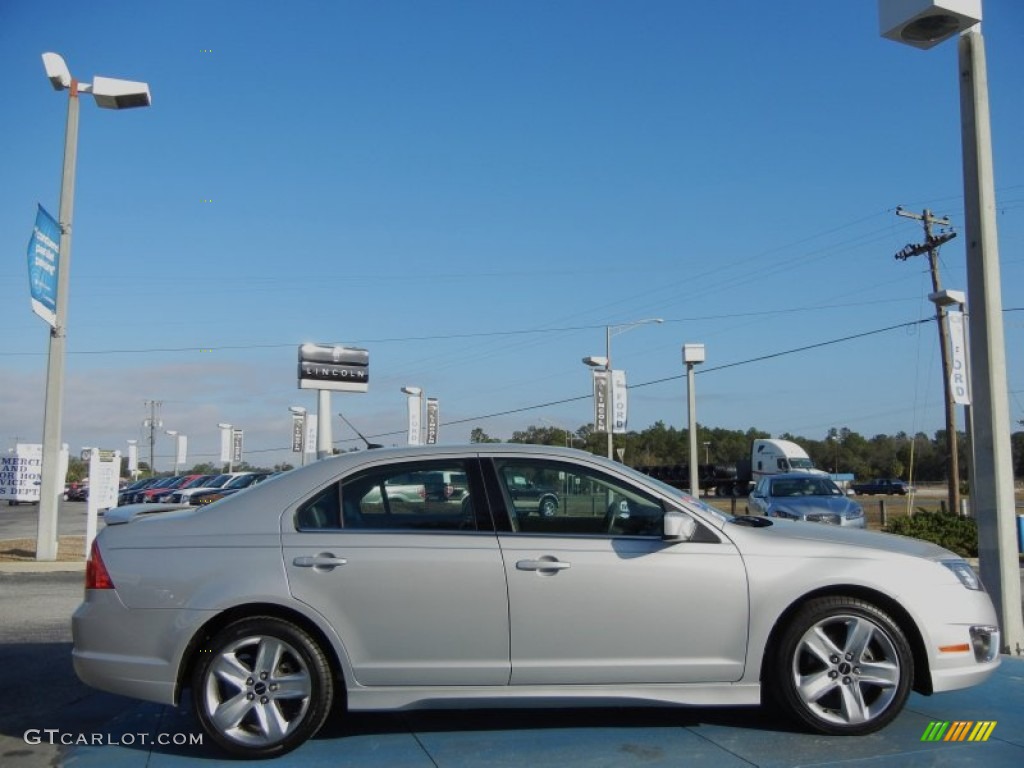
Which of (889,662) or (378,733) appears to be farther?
(378,733)

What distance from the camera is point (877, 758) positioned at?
4488mm

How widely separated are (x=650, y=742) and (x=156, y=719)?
Result: 2.91m

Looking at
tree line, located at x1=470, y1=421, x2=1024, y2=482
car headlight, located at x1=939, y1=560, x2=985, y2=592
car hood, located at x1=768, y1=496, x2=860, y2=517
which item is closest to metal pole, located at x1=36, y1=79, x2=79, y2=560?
A: car hood, located at x1=768, y1=496, x2=860, y2=517

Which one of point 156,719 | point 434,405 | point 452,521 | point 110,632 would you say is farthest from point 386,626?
point 434,405

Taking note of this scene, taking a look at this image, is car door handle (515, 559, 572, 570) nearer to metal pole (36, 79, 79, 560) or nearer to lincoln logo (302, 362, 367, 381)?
metal pole (36, 79, 79, 560)

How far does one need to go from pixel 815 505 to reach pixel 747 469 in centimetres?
4165

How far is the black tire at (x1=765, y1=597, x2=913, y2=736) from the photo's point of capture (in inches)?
186

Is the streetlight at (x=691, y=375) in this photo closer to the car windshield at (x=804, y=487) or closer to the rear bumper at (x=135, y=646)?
the car windshield at (x=804, y=487)

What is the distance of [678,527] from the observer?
15.3ft

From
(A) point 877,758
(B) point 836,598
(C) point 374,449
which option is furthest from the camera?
(C) point 374,449

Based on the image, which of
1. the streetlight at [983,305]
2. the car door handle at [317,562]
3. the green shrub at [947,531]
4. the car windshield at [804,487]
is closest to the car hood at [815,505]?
the car windshield at [804,487]

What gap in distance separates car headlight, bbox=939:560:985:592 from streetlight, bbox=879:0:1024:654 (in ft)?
7.55

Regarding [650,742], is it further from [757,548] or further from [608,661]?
[757,548]

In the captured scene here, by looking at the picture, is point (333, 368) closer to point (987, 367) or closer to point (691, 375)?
point (691, 375)
